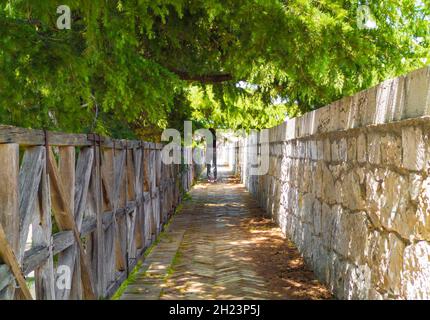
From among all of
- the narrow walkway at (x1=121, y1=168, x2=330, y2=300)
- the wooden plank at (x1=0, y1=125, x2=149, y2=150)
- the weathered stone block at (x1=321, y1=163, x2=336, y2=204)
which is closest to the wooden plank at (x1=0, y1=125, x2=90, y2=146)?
the wooden plank at (x1=0, y1=125, x2=149, y2=150)

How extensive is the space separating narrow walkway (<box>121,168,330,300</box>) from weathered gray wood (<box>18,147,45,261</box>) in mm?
2538

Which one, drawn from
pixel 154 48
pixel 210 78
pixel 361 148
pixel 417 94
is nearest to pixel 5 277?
pixel 417 94

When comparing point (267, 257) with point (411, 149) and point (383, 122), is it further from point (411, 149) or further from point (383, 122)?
point (411, 149)

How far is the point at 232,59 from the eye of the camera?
24.6 ft

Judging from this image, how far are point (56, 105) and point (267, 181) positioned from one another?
23.5 ft

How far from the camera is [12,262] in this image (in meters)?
2.59

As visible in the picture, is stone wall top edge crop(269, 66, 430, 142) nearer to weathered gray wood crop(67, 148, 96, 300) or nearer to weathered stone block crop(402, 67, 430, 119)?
weathered stone block crop(402, 67, 430, 119)

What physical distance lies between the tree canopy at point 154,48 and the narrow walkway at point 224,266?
1.89 m

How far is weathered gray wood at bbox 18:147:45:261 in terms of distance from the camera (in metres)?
2.78

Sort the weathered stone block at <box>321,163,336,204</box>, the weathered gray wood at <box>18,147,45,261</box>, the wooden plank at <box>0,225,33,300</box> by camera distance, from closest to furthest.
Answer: the wooden plank at <box>0,225,33,300</box>, the weathered gray wood at <box>18,147,45,261</box>, the weathered stone block at <box>321,163,336,204</box>

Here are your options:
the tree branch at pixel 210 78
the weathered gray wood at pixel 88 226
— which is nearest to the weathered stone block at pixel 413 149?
the weathered gray wood at pixel 88 226

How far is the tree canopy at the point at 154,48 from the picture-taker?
5.12m

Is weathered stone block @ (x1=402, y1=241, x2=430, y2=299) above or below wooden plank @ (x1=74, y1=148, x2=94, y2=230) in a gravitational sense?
below

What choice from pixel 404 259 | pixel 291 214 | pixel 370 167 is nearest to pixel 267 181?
pixel 291 214
